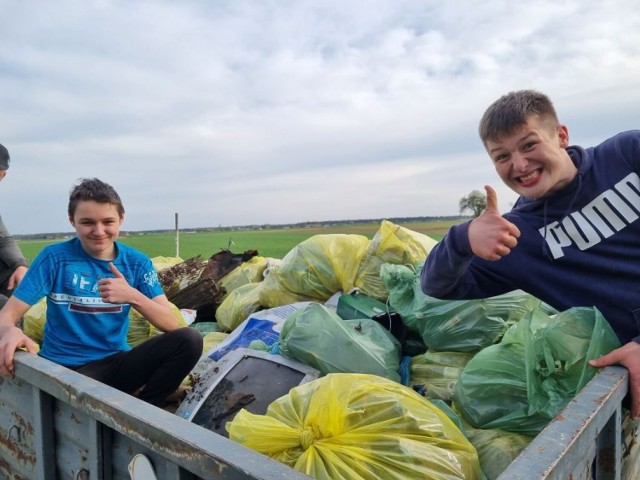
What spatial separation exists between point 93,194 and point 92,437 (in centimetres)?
135

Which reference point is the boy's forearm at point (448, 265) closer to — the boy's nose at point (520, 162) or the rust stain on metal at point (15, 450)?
the boy's nose at point (520, 162)

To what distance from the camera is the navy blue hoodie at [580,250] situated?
1.88m

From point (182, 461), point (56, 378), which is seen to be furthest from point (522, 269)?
point (56, 378)

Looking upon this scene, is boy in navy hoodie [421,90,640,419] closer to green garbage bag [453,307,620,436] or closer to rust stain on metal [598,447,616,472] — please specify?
green garbage bag [453,307,620,436]

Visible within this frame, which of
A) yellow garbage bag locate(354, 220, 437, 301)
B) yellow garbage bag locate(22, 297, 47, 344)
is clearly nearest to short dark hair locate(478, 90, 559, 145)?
yellow garbage bag locate(354, 220, 437, 301)

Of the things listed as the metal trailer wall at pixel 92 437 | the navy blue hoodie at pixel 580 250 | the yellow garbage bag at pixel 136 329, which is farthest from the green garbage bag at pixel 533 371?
the yellow garbage bag at pixel 136 329

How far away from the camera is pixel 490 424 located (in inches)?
72.5

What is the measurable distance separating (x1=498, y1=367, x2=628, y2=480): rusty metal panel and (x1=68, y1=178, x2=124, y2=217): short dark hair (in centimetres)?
218

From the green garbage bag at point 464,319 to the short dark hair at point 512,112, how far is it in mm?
854

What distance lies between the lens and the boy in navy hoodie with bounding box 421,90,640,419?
1.88 m

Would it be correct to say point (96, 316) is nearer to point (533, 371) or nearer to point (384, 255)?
point (384, 255)

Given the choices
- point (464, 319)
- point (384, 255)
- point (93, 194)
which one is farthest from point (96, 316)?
point (464, 319)

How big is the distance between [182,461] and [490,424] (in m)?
1.17

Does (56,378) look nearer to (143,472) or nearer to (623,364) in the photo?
(143,472)
